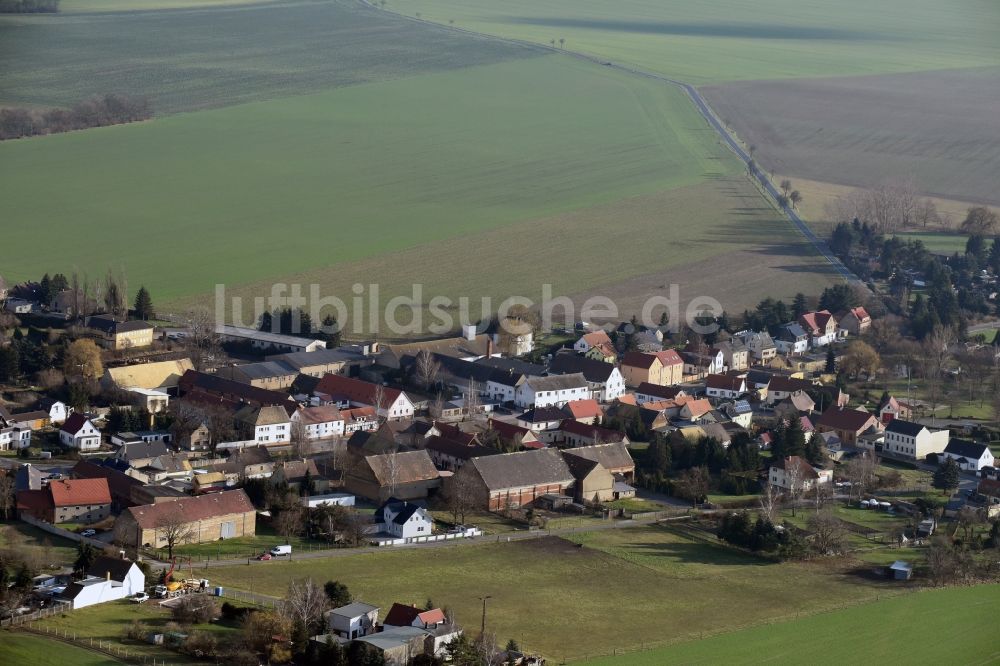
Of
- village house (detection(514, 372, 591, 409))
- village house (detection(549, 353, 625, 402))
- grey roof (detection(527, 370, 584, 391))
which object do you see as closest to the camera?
village house (detection(514, 372, 591, 409))

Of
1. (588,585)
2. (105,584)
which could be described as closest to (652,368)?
(588,585)

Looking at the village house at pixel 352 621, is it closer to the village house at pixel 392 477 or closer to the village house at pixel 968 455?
the village house at pixel 392 477

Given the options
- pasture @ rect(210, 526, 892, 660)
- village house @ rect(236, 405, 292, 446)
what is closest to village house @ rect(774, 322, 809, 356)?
village house @ rect(236, 405, 292, 446)

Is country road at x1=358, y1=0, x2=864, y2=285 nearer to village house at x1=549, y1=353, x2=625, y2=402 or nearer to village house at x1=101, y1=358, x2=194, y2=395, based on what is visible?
village house at x1=549, y1=353, x2=625, y2=402

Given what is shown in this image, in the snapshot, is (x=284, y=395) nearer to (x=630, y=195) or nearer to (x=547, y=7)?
(x=630, y=195)

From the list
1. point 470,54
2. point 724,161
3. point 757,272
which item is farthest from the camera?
point 470,54

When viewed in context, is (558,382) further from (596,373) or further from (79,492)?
(79,492)

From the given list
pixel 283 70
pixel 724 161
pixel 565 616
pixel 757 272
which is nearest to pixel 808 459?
pixel 565 616
